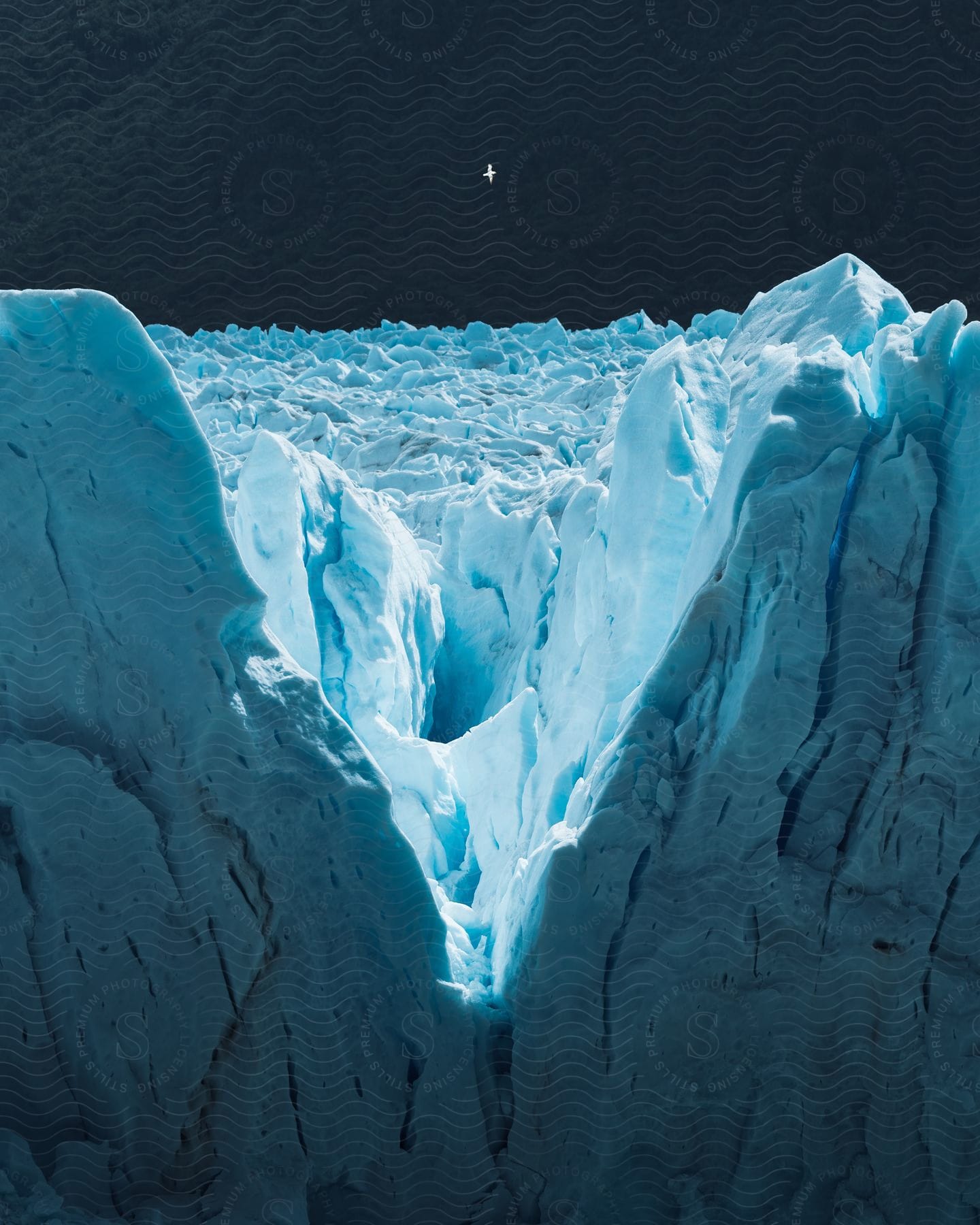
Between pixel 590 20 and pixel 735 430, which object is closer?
pixel 735 430

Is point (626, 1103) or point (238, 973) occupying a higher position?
point (238, 973)

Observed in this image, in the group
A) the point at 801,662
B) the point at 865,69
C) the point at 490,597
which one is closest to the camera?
the point at 801,662

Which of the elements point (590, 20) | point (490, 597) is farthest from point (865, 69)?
point (490, 597)

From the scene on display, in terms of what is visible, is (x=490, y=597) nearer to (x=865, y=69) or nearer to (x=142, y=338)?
(x=142, y=338)

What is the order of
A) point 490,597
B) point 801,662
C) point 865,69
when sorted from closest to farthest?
point 801,662
point 490,597
point 865,69

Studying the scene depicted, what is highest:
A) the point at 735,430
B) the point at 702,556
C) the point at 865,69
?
the point at 865,69

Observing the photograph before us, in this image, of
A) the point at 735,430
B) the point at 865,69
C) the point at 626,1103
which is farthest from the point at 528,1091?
the point at 865,69
